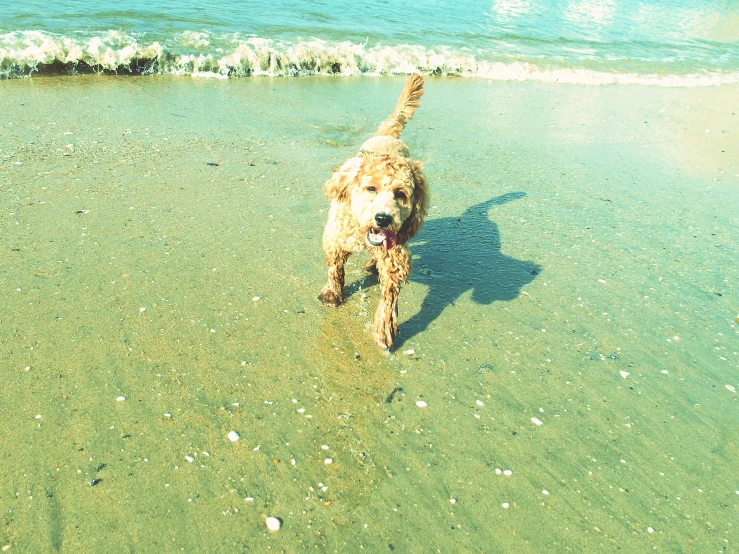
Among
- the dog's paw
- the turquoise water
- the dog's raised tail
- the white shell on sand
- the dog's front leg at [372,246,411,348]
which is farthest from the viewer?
the turquoise water

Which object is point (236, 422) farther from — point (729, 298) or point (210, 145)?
point (210, 145)

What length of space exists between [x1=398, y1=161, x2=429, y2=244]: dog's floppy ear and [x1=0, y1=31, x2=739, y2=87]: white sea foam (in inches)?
319

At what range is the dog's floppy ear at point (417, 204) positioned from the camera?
3.78 m

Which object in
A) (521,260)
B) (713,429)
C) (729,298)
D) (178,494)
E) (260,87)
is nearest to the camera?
(178,494)

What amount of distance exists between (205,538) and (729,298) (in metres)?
4.56

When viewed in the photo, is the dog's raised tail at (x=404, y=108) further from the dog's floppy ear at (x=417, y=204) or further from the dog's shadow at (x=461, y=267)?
the dog's floppy ear at (x=417, y=204)

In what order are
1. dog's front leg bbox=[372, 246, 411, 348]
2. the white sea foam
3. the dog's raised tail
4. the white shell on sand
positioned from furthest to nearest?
the white sea foam < the dog's raised tail < dog's front leg bbox=[372, 246, 411, 348] < the white shell on sand

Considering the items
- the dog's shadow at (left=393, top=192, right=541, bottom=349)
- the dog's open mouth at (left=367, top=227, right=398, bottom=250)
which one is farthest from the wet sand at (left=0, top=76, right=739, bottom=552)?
the dog's open mouth at (left=367, top=227, right=398, bottom=250)

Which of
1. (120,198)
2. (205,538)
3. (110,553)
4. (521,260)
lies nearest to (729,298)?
(521,260)

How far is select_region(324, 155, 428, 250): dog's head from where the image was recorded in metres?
3.54

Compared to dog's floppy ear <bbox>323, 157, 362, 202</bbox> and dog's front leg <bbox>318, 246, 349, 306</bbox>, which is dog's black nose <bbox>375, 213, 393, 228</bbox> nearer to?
dog's floppy ear <bbox>323, 157, 362, 202</bbox>

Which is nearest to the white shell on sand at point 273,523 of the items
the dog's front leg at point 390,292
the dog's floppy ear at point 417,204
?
the dog's front leg at point 390,292

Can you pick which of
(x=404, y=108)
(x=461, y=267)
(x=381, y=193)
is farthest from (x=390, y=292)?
(x=404, y=108)

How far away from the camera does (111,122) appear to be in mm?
7582
